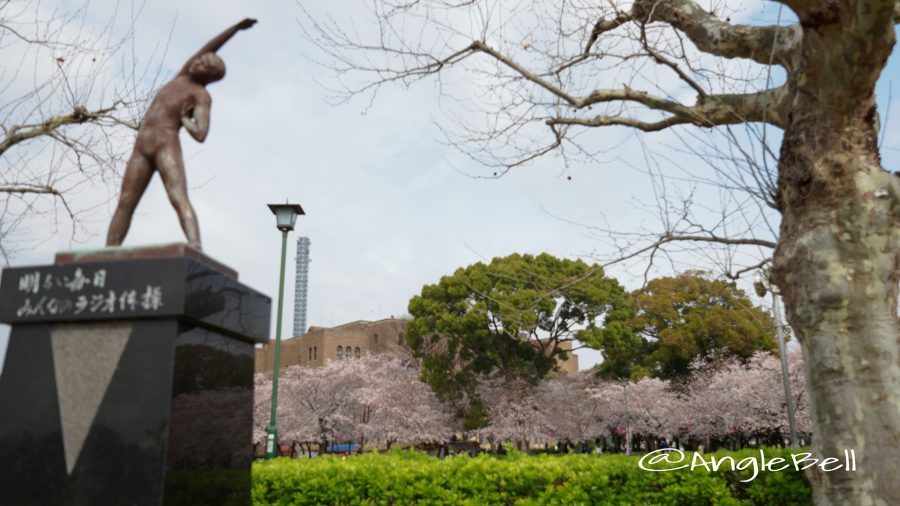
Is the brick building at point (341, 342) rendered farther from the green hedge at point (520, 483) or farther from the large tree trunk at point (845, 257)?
the large tree trunk at point (845, 257)

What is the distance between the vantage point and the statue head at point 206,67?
4.51 m

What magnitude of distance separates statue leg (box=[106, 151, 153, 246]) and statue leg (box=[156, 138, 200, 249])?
120 millimetres

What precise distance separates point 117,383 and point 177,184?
137 cm

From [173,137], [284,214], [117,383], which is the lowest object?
[117,383]

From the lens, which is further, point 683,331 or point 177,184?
point 683,331

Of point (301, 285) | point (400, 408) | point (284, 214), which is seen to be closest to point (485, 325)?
point (400, 408)

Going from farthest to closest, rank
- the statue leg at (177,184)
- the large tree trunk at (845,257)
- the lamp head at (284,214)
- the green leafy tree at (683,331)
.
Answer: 1. the green leafy tree at (683,331)
2. the lamp head at (284,214)
3. the large tree trunk at (845,257)
4. the statue leg at (177,184)

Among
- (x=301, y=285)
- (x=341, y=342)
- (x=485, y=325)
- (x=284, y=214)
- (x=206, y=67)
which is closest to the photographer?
(x=206, y=67)

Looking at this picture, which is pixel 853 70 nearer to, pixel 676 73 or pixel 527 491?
pixel 676 73

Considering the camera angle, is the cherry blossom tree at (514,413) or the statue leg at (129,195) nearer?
the statue leg at (129,195)

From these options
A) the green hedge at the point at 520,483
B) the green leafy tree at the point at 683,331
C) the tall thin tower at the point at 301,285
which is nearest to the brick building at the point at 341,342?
the green leafy tree at the point at 683,331

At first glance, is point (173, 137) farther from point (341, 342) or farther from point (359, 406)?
point (341, 342)

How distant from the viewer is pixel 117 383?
3.67 m

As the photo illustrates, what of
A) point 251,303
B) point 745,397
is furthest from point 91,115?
point 745,397
